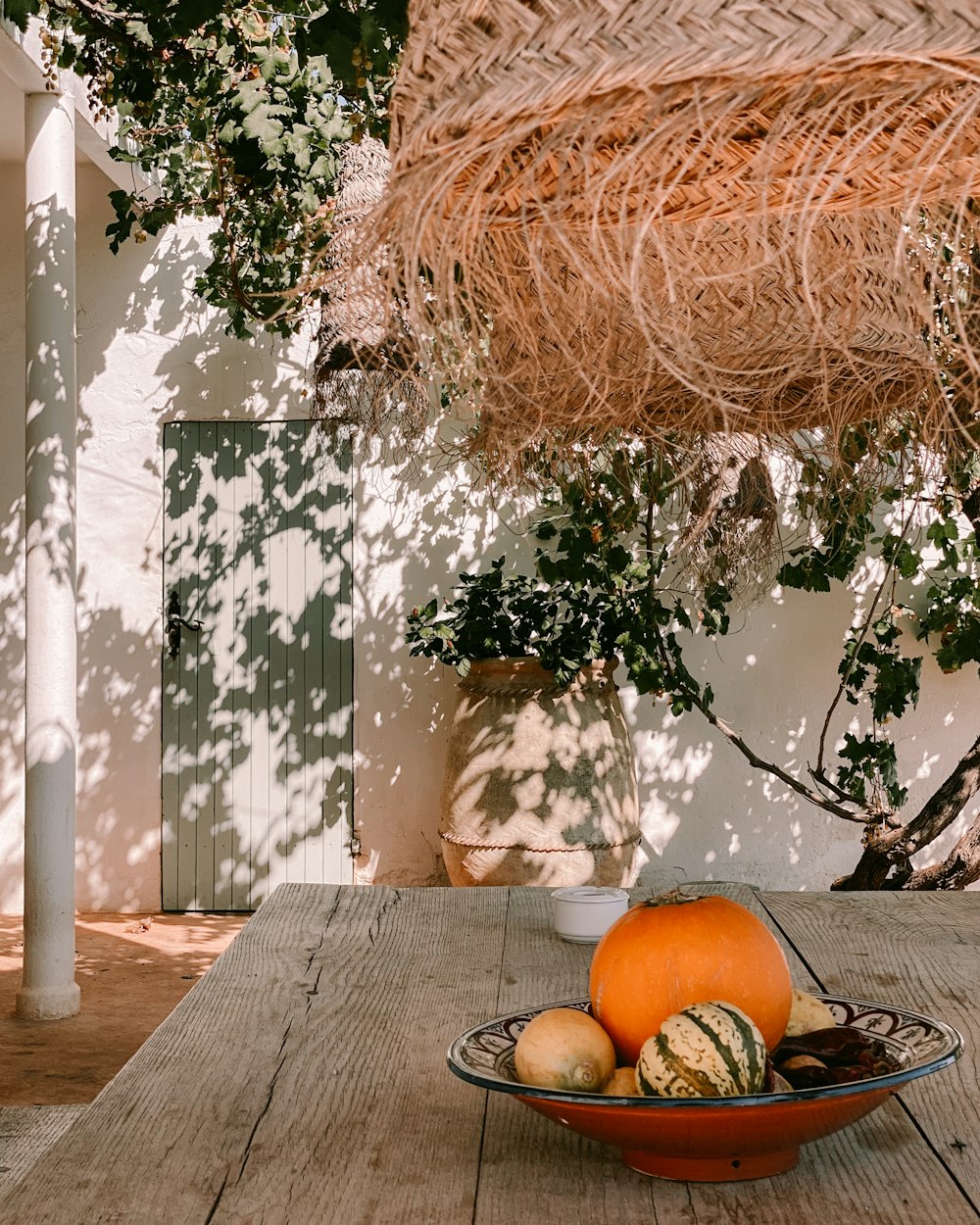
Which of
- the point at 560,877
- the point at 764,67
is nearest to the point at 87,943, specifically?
the point at 560,877

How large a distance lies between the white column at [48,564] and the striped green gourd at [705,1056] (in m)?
3.08

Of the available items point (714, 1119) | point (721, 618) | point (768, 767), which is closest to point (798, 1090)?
point (714, 1119)

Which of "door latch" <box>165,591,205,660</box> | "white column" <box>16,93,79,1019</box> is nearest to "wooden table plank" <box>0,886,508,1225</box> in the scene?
"white column" <box>16,93,79,1019</box>

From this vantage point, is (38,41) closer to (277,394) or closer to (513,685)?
(277,394)

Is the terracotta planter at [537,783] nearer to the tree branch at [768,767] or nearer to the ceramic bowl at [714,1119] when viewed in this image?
the tree branch at [768,767]

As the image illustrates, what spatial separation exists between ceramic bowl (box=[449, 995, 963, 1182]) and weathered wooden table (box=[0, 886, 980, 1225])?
0.02m

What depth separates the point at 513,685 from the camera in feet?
14.1

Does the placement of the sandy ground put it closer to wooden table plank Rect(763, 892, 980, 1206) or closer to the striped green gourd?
wooden table plank Rect(763, 892, 980, 1206)

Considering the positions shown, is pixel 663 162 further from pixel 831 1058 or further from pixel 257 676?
pixel 257 676

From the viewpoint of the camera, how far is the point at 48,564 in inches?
141

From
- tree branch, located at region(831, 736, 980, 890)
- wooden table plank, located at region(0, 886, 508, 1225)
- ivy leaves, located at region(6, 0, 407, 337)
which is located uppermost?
ivy leaves, located at region(6, 0, 407, 337)

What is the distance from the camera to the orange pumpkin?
93cm

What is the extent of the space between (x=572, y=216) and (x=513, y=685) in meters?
3.48

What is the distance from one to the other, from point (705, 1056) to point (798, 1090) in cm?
8
